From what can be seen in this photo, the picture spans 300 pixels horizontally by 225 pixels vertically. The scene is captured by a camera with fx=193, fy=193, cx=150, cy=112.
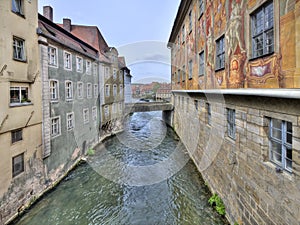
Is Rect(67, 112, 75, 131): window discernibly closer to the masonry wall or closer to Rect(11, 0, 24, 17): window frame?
Rect(11, 0, 24, 17): window frame

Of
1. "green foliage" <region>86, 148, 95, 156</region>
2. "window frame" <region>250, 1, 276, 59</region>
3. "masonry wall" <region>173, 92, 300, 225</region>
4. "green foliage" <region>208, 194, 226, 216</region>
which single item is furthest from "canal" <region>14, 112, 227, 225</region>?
"window frame" <region>250, 1, 276, 59</region>

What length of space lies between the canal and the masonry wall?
1.34 meters

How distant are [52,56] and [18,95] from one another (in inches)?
141

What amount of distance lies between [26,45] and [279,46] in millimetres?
8783

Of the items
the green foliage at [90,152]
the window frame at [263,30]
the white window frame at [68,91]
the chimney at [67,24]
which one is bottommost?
the green foliage at [90,152]

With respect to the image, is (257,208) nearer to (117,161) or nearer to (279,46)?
(279,46)

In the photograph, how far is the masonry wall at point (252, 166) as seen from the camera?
3.85m

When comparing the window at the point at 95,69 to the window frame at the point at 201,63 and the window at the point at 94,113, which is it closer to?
the window at the point at 94,113

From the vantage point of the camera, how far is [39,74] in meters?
8.84

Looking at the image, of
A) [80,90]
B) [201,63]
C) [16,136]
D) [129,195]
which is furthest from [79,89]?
[201,63]

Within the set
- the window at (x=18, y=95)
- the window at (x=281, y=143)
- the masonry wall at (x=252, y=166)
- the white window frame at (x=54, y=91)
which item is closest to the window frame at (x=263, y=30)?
the masonry wall at (x=252, y=166)

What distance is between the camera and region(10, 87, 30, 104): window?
289 inches

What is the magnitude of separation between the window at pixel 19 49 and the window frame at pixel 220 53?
7.93 m

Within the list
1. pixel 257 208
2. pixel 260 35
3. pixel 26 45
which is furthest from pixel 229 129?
pixel 26 45
